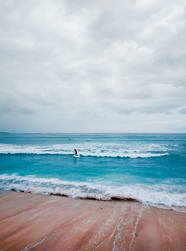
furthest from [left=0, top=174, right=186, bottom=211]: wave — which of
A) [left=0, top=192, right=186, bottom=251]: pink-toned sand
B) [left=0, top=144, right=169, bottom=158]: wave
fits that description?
[left=0, top=144, right=169, bottom=158]: wave

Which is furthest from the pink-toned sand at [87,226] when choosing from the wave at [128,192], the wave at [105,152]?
the wave at [105,152]

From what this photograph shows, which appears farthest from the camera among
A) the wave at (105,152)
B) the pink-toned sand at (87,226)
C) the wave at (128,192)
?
the wave at (105,152)

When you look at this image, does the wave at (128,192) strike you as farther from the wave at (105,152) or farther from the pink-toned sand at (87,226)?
the wave at (105,152)

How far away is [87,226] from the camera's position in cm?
478

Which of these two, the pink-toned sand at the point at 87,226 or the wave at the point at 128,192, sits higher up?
the pink-toned sand at the point at 87,226

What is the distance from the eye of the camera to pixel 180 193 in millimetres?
8086

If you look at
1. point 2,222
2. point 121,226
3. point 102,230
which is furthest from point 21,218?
point 121,226

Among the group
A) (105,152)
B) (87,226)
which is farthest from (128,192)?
(105,152)

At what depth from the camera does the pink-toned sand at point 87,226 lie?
391 cm

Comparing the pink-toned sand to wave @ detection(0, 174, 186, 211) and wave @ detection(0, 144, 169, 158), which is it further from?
wave @ detection(0, 144, 169, 158)

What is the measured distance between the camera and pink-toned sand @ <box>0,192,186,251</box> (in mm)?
3910

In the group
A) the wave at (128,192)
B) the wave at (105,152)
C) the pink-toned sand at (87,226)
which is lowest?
the wave at (105,152)

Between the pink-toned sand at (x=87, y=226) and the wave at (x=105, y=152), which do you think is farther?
the wave at (x=105, y=152)

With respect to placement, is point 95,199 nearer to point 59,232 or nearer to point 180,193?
point 59,232
